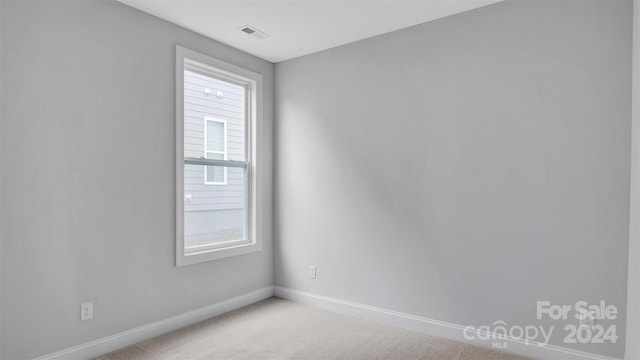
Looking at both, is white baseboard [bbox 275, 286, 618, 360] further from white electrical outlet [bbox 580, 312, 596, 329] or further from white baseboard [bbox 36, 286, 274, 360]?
white baseboard [bbox 36, 286, 274, 360]

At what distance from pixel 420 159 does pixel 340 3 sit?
4.47 ft

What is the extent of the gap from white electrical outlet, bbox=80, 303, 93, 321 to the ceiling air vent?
241 cm

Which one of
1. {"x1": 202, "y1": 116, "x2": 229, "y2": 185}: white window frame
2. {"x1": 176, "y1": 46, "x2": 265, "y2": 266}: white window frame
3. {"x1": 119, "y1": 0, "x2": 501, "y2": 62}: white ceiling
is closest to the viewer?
{"x1": 119, "y1": 0, "x2": 501, "y2": 62}: white ceiling

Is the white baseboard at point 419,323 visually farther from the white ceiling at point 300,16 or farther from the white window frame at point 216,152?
the white ceiling at point 300,16

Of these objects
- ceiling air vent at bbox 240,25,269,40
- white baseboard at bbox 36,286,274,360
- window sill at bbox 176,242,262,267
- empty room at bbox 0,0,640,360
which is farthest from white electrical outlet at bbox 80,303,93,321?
ceiling air vent at bbox 240,25,269,40

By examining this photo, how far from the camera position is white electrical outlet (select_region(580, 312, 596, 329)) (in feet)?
7.83

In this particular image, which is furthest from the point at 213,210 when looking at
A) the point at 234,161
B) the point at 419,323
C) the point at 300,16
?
the point at 419,323

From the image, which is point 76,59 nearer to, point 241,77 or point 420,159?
point 241,77

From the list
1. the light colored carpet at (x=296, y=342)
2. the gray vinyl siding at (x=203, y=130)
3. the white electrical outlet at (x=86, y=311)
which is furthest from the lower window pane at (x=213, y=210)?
the white electrical outlet at (x=86, y=311)

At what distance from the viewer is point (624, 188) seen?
7.49ft

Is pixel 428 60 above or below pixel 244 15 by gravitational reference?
below

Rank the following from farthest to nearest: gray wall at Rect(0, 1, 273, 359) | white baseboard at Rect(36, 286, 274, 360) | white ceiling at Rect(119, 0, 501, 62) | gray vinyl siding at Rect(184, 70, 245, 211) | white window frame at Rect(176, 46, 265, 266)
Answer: gray vinyl siding at Rect(184, 70, 245, 211) → white window frame at Rect(176, 46, 265, 266) → white ceiling at Rect(119, 0, 501, 62) → white baseboard at Rect(36, 286, 274, 360) → gray wall at Rect(0, 1, 273, 359)

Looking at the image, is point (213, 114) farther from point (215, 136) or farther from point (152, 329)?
point (152, 329)

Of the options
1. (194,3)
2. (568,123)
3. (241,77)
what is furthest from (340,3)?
(568,123)
